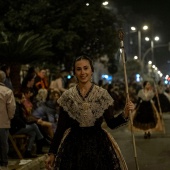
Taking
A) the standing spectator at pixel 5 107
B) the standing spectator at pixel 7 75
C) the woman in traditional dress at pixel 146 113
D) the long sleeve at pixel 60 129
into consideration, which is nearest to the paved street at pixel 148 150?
the woman in traditional dress at pixel 146 113

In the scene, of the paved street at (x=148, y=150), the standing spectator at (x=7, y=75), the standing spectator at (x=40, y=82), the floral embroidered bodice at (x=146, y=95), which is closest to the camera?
the paved street at (x=148, y=150)

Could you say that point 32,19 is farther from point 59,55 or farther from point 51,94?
point 51,94

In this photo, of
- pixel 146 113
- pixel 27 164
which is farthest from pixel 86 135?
pixel 146 113

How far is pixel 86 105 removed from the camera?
199 inches

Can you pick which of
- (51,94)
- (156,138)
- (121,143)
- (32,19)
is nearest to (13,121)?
(51,94)

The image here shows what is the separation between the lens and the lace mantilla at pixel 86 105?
5043 millimetres

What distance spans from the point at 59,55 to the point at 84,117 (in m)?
19.4

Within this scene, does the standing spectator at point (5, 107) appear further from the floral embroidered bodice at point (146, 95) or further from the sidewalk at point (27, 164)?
the floral embroidered bodice at point (146, 95)

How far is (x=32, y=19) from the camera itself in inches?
806

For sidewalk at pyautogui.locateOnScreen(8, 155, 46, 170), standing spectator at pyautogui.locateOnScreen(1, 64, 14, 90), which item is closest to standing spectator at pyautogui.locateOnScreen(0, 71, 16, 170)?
sidewalk at pyautogui.locateOnScreen(8, 155, 46, 170)

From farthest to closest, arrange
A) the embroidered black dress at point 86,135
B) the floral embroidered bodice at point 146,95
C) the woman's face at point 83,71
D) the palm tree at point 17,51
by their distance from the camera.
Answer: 1. the floral embroidered bodice at point 146,95
2. the palm tree at point 17,51
3. the woman's face at point 83,71
4. the embroidered black dress at point 86,135

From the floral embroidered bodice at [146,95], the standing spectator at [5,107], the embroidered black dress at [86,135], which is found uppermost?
the floral embroidered bodice at [146,95]

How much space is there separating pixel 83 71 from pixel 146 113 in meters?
10.3

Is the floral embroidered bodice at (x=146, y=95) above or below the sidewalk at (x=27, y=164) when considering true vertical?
above
